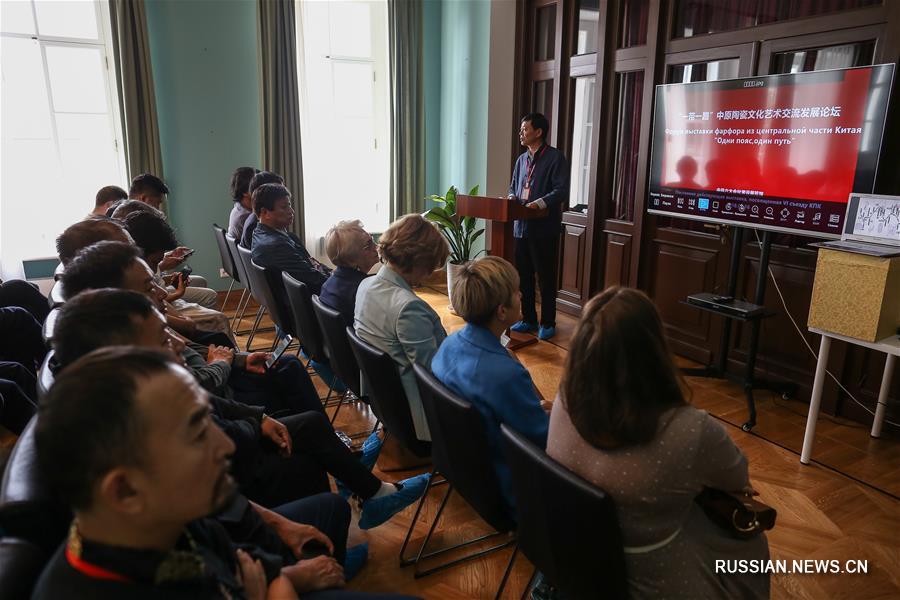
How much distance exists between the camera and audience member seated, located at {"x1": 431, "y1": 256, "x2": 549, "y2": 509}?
1591 mm

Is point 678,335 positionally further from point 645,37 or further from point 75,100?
point 75,100

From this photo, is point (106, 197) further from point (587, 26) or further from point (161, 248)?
point (587, 26)

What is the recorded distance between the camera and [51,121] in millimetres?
4867

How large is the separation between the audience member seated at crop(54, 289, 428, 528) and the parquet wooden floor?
228mm

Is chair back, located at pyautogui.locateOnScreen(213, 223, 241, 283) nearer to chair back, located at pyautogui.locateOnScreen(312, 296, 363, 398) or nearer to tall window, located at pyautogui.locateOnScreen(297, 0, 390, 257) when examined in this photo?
tall window, located at pyautogui.locateOnScreen(297, 0, 390, 257)

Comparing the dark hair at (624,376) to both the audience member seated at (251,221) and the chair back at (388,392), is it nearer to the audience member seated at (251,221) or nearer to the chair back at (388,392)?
the chair back at (388,392)

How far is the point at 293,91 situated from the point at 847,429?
499cm

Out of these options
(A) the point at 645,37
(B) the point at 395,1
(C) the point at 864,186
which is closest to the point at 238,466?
(C) the point at 864,186

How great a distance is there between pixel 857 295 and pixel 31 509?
2.79 m

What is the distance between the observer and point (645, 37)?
4.27 m

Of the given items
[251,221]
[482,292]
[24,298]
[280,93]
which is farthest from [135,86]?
[482,292]

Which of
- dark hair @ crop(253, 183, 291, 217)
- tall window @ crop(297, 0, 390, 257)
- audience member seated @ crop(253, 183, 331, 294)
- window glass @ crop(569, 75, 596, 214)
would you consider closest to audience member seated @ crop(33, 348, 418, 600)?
audience member seated @ crop(253, 183, 331, 294)

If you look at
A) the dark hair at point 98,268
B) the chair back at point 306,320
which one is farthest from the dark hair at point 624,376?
the chair back at point 306,320

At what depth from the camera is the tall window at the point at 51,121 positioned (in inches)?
185
